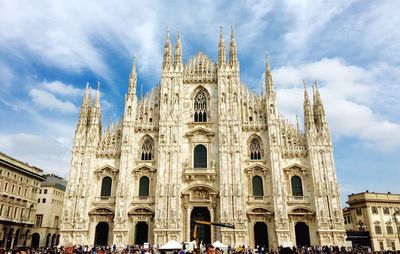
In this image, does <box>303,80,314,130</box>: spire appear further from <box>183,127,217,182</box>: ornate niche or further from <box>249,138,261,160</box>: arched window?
<box>183,127,217,182</box>: ornate niche

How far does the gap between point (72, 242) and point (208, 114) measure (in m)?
19.3

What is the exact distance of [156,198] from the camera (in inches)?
1361

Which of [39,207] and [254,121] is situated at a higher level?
[254,121]

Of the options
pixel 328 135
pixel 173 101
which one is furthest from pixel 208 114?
pixel 328 135

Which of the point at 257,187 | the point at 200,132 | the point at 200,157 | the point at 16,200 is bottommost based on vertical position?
the point at 16,200

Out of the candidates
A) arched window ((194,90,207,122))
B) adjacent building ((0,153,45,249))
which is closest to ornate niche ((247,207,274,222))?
arched window ((194,90,207,122))

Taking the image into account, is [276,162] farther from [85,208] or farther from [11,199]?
[11,199]

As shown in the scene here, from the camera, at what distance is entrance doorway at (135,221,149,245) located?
34.8 metres

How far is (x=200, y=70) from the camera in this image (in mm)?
40906

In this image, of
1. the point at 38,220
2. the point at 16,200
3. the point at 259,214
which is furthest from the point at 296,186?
the point at 38,220

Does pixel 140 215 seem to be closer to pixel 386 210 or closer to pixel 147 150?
pixel 147 150

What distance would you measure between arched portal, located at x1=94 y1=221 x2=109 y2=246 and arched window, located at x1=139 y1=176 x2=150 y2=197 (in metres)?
4.71

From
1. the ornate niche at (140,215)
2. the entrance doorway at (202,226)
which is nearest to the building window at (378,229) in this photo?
the entrance doorway at (202,226)

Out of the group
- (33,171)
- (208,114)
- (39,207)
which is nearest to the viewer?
(208,114)
